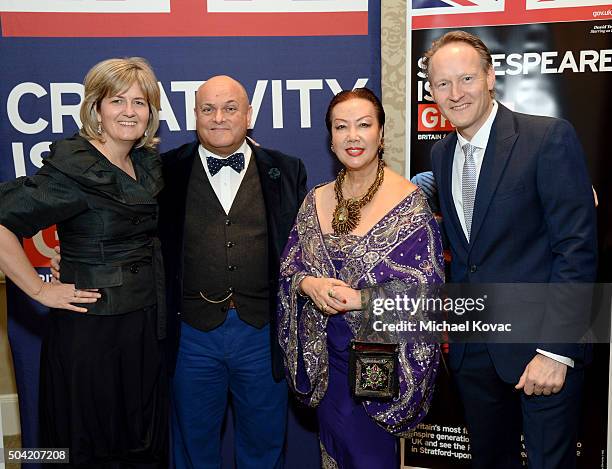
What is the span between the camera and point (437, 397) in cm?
334

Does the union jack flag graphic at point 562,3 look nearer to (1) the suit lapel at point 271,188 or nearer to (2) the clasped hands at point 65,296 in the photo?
(1) the suit lapel at point 271,188

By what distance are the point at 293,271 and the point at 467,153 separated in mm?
820

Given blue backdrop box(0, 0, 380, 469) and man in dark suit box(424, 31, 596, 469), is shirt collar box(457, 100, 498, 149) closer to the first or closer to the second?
man in dark suit box(424, 31, 596, 469)

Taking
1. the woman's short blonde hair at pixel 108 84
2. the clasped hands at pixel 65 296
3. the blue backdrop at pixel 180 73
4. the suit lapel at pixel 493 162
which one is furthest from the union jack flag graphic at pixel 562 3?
the clasped hands at pixel 65 296

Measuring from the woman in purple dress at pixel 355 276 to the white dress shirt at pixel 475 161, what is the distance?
0.42 ft

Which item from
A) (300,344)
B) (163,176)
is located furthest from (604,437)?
Answer: (163,176)

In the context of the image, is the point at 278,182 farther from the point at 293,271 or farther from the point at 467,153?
the point at 467,153

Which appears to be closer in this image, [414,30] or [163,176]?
[163,176]

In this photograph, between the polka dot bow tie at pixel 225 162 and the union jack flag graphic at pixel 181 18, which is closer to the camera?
the polka dot bow tie at pixel 225 162

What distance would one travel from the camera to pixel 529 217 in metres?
2.17

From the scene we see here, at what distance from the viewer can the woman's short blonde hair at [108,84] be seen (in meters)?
2.34

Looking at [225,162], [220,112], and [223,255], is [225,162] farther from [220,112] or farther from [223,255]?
[223,255]

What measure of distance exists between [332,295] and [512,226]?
27.3 inches

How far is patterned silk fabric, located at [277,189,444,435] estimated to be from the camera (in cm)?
228
